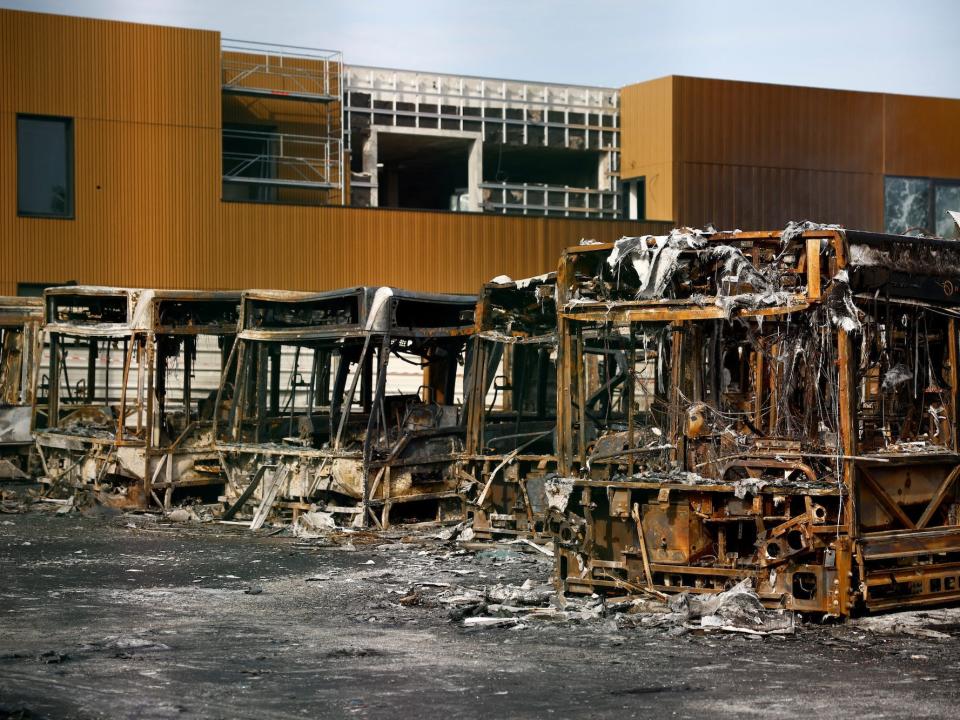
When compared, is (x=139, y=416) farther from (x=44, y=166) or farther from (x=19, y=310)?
(x=44, y=166)

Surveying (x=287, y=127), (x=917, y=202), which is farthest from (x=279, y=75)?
(x=917, y=202)

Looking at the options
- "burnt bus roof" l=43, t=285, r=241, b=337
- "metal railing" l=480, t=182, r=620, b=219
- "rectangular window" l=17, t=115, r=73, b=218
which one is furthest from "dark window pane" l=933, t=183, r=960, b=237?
"rectangular window" l=17, t=115, r=73, b=218

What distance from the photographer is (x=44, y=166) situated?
87.8ft

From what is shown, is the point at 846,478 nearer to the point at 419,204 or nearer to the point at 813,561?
the point at 813,561

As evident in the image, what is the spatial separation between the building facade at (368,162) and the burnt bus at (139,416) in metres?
6.31

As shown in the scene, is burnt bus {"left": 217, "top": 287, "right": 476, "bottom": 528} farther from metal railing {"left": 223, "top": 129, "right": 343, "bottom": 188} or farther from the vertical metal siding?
the vertical metal siding

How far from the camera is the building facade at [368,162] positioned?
87.8ft

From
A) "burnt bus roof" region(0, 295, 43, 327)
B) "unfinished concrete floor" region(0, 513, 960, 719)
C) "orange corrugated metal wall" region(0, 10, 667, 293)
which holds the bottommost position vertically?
"unfinished concrete floor" region(0, 513, 960, 719)

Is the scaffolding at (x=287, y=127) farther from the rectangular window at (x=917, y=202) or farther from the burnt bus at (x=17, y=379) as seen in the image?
the rectangular window at (x=917, y=202)

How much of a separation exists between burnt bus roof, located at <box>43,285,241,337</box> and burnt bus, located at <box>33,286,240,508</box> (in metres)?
0.01

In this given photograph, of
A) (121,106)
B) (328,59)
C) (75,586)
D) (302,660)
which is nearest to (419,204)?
(328,59)

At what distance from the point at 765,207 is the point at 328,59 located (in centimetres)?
1090

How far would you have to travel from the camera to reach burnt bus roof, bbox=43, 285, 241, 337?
1928 cm

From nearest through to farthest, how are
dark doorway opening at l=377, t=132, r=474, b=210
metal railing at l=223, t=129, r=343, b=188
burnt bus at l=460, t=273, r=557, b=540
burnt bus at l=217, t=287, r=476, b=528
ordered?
burnt bus at l=460, t=273, r=557, b=540, burnt bus at l=217, t=287, r=476, b=528, metal railing at l=223, t=129, r=343, b=188, dark doorway opening at l=377, t=132, r=474, b=210
